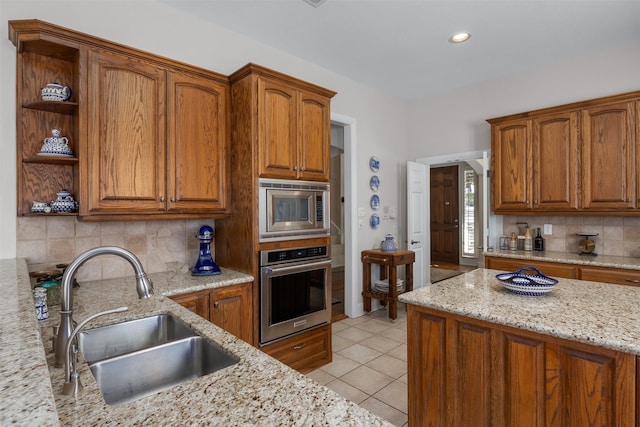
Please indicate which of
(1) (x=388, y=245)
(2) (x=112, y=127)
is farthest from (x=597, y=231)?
Result: (2) (x=112, y=127)

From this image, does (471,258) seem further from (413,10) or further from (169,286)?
(169,286)

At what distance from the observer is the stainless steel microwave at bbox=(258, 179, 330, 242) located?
2436 mm

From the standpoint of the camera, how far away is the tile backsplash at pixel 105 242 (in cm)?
206

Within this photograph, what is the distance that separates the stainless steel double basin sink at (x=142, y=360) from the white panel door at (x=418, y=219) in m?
3.65

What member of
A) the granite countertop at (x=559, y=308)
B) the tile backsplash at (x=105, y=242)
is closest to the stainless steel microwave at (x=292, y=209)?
the tile backsplash at (x=105, y=242)

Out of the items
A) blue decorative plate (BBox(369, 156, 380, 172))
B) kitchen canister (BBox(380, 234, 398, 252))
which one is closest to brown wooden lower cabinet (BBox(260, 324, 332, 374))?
kitchen canister (BBox(380, 234, 398, 252))

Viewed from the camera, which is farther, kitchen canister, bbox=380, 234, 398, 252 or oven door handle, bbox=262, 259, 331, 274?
kitchen canister, bbox=380, 234, 398, 252

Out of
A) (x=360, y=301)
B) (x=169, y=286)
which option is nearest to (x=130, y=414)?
(x=169, y=286)

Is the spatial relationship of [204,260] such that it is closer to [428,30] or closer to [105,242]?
[105,242]

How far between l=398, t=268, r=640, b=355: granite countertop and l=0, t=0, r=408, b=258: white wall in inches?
93.2

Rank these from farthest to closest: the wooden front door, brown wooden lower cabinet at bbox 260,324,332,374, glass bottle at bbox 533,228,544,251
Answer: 1. the wooden front door
2. glass bottle at bbox 533,228,544,251
3. brown wooden lower cabinet at bbox 260,324,332,374

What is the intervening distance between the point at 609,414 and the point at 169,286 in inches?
87.9

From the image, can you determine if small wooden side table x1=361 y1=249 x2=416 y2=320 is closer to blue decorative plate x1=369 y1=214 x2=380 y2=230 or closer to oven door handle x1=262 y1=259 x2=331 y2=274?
blue decorative plate x1=369 y1=214 x2=380 y2=230

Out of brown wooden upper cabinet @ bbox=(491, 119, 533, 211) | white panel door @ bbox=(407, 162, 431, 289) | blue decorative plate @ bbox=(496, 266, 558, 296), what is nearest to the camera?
blue decorative plate @ bbox=(496, 266, 558, 296)
